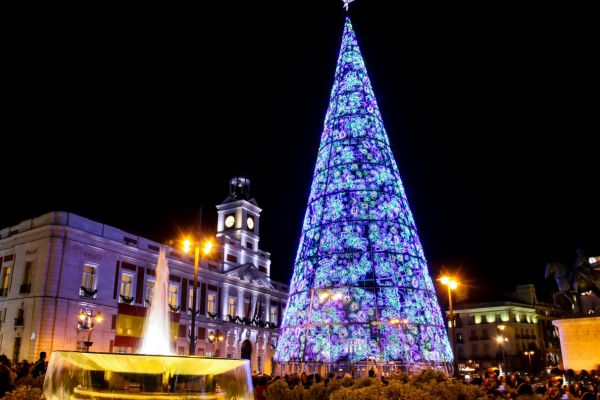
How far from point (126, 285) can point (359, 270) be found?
2559cm

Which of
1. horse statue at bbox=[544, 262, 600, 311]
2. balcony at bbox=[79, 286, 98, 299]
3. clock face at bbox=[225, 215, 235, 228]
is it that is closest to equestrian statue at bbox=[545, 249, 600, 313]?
horse statue at bbox=[544, 262, 600, 311]

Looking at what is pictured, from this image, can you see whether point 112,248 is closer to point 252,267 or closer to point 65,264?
point 65,264

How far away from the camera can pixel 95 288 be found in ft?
108

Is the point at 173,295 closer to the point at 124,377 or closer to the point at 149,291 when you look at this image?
the point at 149,291

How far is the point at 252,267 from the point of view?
166ft

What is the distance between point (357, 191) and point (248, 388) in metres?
9.97

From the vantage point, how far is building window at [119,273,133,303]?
35.6m

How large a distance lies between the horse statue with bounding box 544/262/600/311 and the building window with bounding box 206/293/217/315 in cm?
3137

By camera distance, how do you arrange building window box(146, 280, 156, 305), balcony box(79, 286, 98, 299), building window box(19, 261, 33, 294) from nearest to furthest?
building window box(19, 261, 33, 294) → balcony box(79, 286, 98, 299) → building window box(146, 280, 156, 305)

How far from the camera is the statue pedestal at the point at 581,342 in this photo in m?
18.2

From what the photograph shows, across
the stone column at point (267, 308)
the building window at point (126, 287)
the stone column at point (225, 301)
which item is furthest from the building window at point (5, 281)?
the stone column at point (267, 308)

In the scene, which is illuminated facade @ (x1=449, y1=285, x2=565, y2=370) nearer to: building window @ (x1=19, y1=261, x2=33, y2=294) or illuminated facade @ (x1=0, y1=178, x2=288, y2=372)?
illuminated facade @ (x1=0, y1=178, x2=288, y2=372)

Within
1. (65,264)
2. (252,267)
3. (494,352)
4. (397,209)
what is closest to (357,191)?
(397,209)

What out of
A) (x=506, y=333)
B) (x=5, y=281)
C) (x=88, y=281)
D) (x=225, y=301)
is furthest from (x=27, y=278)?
(x=506, y=333)
